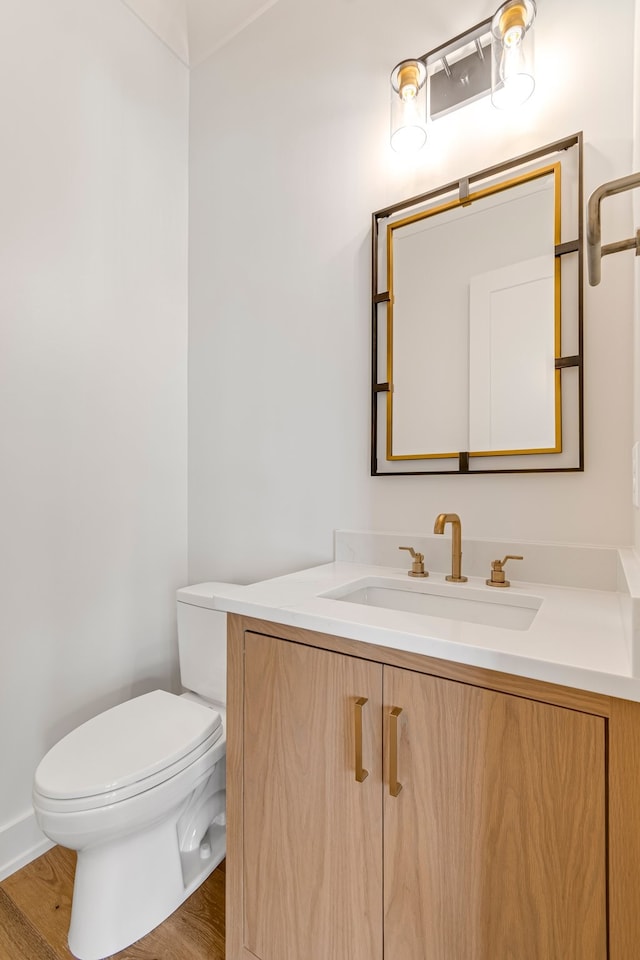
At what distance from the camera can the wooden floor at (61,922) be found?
110 centimetres

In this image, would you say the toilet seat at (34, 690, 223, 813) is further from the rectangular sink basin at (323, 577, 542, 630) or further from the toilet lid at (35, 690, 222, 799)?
the rectangular sink basin at (323, 577, 542, 630)

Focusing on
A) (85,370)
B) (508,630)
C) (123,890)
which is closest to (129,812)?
(123,890)

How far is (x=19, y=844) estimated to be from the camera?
1361 millimetres

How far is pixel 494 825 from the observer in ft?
2.27

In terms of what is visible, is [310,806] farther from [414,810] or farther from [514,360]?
[514,360]

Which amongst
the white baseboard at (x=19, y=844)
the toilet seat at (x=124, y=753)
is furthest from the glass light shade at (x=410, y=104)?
the white baseboard at (x=19, y=844)

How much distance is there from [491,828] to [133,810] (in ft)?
2.58

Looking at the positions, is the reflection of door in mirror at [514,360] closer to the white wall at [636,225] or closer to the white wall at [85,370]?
the white wall at [636,225]

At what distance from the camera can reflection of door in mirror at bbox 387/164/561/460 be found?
1.17 m

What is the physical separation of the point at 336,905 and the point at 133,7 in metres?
2.74

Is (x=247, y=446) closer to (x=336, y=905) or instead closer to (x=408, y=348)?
(x=408, y=348)

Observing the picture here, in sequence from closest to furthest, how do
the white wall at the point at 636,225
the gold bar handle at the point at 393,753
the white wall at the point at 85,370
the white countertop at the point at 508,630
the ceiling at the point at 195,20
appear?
the white countertop at the point at 508,630 → the gold bar handle at the point at 393,753 → the white wall at the point at 636,225 → the white wall at the point at 85,370 → the ceiling at the point at 195,20

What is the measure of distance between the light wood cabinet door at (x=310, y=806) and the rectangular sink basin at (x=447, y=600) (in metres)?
0.24

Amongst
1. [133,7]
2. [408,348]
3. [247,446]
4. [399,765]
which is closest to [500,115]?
[408,348]
